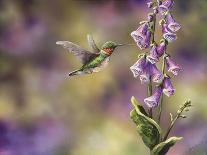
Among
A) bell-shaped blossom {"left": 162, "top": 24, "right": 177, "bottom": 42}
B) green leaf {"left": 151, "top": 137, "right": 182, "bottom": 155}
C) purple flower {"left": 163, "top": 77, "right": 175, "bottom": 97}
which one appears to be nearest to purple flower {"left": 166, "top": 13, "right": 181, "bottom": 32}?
bell-shaped blossom {"left": 162, "top": 24, "right": 177, "bottom": 42}

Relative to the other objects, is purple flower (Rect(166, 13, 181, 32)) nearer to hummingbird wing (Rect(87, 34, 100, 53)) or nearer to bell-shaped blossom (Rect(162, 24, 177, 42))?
bell-shaped blossom (Rect(162, 24, 177, 42))

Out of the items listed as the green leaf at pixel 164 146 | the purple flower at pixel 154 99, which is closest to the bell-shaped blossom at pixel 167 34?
the purple flower at pixel 154 99

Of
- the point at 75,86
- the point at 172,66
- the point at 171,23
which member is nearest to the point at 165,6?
the point at 171,23

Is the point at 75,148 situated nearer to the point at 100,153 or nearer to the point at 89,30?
the point at 100,153

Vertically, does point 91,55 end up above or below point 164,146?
above

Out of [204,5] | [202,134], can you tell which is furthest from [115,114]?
[204,5]

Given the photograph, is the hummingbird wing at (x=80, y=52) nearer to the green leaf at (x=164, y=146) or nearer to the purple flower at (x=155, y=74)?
the purple flower at (x=155, y=74)

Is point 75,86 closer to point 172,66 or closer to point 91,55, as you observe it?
point 91,55
